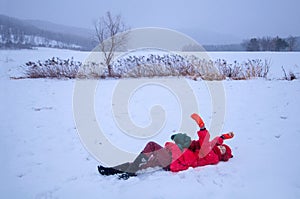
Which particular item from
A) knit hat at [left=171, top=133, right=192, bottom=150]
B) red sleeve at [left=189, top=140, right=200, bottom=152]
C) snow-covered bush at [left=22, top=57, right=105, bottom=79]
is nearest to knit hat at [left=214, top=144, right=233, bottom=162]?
red sleeve at [left=189, top=140, right=200, bottom=152]

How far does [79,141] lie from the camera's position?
307 cm

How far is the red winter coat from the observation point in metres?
2.24

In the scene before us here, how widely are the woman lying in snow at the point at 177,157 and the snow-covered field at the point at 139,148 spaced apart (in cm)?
8

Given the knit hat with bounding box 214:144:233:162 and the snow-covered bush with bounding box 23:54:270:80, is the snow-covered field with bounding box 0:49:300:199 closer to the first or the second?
the knit hat with bounding box 214:144:233:162

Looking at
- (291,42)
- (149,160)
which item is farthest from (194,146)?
(291,42)

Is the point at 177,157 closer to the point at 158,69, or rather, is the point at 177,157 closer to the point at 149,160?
the point at 149,160

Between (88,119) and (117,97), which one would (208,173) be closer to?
(88,119)

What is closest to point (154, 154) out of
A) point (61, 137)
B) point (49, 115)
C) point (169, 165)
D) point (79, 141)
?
point (169, 165)

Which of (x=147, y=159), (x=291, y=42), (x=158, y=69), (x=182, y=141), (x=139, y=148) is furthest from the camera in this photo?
(x=291, y=42)

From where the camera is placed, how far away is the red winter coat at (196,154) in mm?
2244

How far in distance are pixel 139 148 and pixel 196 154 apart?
87 cm

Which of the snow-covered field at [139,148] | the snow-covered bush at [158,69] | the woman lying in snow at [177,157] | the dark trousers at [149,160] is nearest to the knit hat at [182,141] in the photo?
the woman lying in snow at [177,157]

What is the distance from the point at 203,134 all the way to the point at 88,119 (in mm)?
2396

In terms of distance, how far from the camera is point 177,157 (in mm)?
2250
